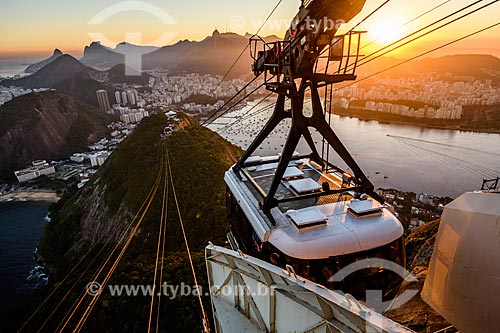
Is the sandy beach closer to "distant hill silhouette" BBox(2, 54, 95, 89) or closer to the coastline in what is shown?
the coastline

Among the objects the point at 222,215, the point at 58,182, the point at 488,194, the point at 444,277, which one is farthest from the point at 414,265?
the point at 58,182

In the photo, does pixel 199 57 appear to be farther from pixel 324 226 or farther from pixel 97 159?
pixel 324 226

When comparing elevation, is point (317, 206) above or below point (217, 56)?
below

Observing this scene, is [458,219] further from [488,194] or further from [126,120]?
[126,120]

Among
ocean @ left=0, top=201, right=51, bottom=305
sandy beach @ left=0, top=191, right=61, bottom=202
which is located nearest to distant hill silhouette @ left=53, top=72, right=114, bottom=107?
sandy beach @ left=0, top=191, right=61, bottom=202

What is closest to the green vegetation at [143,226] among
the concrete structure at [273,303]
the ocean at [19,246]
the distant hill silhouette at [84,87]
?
the ocean at [19,246]

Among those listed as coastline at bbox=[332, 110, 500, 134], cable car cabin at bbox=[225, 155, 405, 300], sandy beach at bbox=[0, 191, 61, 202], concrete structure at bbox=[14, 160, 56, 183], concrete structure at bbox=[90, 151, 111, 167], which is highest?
cable car cabin at bbox=[225, 155, 405, 300]

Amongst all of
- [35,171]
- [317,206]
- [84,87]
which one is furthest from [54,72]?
[317,206]
